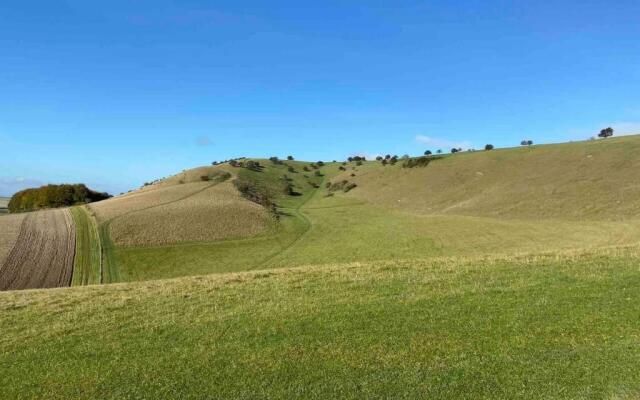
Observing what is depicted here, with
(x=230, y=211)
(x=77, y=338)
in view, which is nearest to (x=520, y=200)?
(x=230, y=211)

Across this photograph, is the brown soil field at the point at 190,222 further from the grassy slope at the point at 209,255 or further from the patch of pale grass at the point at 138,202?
the patch of pale grass at the point at 138,202

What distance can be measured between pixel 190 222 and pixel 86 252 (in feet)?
60.3

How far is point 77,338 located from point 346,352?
903 cm

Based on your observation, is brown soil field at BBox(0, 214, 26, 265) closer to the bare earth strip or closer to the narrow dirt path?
the bare earth strip

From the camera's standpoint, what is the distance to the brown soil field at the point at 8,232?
59.1m

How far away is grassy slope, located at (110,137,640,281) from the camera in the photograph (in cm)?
5528

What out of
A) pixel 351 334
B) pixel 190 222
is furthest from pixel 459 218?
pixel 351 334

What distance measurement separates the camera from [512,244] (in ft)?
171

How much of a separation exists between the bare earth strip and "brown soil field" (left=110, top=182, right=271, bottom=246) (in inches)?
297

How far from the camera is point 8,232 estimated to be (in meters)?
69.1

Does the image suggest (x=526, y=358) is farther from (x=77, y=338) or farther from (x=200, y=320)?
(x=77, y=338)

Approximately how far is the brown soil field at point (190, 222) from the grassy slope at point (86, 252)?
3.16 meters

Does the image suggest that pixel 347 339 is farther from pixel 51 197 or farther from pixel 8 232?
pixel 51 197

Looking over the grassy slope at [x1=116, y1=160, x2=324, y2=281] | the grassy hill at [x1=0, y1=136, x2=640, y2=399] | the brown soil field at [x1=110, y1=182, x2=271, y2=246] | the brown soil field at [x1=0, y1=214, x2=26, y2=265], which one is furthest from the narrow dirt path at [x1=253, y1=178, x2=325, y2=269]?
the grassy hill at [x1=0, y1=136, x2=640, y2=399]
